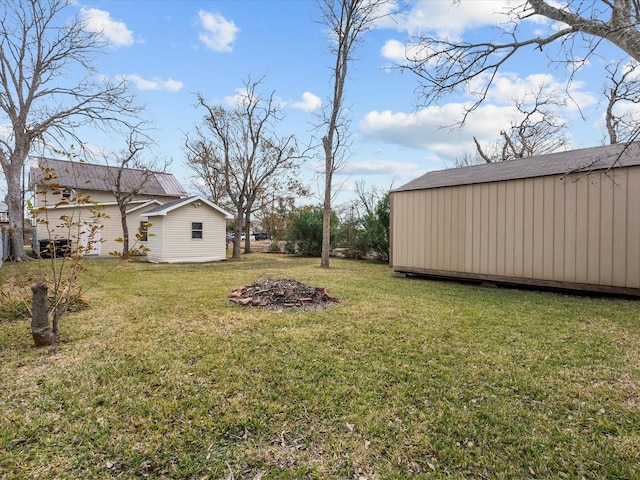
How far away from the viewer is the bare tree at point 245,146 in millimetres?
17203

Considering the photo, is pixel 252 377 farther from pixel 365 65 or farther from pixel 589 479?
pixel 365 65

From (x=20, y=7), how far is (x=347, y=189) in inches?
678

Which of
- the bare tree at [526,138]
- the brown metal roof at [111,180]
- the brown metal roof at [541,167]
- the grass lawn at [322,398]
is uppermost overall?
the bare tree at [526,138]

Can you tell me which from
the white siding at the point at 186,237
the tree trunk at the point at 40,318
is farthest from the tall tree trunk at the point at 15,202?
the tree trunk at the point at 40,318

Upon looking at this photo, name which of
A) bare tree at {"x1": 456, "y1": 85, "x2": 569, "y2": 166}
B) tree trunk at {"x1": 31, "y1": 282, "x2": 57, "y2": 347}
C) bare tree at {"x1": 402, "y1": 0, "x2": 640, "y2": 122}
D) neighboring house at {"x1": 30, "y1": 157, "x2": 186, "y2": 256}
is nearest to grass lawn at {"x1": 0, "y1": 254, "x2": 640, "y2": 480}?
tree trunk at {"x1": 31, "y1": 282, "x2": 57, "y2": 347}

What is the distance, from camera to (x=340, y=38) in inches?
476

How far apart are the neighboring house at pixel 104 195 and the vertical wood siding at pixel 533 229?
11.2m

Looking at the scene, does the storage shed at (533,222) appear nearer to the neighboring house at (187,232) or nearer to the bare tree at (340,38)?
the bare tree at (340,38)

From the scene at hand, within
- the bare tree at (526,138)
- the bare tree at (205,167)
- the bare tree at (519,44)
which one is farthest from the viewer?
the bare tree at (205,167)

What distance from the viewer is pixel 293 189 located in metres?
20.5

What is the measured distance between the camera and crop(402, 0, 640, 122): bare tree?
3.77 meters

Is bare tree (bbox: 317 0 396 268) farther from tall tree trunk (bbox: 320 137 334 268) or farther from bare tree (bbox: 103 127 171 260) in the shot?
bare tree (bbox: 103 127 171 260)

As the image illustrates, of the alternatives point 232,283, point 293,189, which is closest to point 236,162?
point 293,189

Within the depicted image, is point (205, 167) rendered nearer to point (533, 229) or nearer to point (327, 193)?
point (327, 193)
